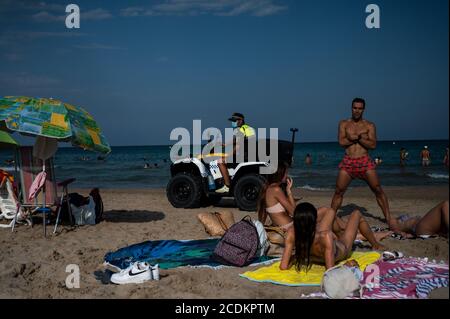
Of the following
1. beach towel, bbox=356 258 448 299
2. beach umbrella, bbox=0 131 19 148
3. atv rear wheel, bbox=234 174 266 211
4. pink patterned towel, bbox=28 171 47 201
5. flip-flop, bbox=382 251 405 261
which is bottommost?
beach towel, bbox=356 258 448 299

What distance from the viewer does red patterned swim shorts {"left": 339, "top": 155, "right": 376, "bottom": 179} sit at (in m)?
7.05

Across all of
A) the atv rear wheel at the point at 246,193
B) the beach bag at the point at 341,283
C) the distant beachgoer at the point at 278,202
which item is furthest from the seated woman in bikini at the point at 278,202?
the atv rear wheel at the point at 246,193

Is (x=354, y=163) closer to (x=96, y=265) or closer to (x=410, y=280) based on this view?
(x=410, y=280)

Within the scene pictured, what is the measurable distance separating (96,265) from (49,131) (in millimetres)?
2243

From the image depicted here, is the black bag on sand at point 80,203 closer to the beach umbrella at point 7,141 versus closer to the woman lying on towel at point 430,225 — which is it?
the beach umbrella at point 7,141

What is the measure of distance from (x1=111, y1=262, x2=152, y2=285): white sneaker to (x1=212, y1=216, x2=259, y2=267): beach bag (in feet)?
3.35

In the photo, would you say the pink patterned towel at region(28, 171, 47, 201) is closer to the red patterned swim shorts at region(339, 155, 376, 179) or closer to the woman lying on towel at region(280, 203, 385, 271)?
the woman lying on towel at region(280, 203, 385, 271)

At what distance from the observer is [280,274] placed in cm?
516

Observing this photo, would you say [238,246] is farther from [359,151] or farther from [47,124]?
[47,124]

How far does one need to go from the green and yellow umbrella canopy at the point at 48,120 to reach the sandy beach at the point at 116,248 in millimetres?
1493

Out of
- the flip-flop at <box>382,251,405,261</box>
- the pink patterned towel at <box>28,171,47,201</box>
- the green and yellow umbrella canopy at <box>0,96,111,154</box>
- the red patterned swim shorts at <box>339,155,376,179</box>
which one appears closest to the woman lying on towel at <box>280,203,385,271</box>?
the flip-flop at <box>382,251,405,261</box>

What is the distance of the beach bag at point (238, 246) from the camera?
5676mm

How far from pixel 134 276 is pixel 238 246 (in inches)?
52.3
